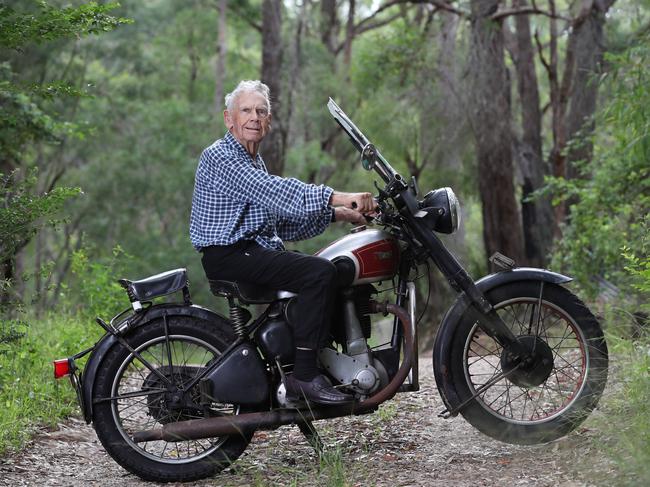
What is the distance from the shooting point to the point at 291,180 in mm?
4949

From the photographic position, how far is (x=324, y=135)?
29.0 m

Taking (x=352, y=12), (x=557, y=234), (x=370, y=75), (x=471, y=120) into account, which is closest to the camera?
(x=471, y=120)

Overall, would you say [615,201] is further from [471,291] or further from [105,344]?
[105,344]

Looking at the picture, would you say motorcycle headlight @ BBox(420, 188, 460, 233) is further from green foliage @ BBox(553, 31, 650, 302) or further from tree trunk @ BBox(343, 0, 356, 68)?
tree trunk @ BBox(343, 0, 356, 68)

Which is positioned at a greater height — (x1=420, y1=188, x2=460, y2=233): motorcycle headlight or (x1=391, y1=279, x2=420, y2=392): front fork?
(x1=420, y1=188, x2=460, y2=233): motorcycle headlight

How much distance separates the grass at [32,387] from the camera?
604 centimetres

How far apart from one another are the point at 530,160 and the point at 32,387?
1400 centimetres

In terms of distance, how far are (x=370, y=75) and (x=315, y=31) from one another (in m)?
6.57

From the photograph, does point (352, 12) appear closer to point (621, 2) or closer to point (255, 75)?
point (255, 75)

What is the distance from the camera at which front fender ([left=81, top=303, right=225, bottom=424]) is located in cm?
503

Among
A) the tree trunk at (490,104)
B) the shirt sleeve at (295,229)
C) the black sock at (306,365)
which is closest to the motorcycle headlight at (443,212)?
the shirt sleeve at (295,229)

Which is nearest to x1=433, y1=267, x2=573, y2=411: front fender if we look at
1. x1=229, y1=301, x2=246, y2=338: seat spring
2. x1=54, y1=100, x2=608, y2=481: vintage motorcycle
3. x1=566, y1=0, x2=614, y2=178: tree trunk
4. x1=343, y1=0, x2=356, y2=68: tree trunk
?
x1=54, y1=100, x2=608, y2=481: vintage motorcycle

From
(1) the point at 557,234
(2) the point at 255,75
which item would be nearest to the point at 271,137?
(1) the point at 557,234

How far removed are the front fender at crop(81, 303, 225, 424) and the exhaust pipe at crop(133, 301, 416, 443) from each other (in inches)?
11.8
